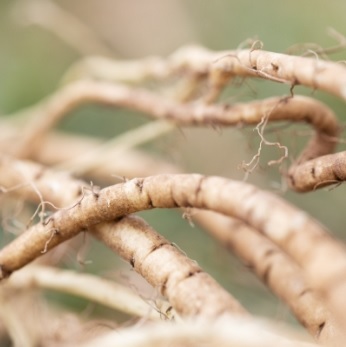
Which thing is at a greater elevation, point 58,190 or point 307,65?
point 307,65

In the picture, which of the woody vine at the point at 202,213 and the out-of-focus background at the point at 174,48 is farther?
the out-of-focus background at the point at 174,48

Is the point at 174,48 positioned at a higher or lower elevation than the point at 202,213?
A: higher

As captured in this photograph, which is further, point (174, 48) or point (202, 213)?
point (174, 48)

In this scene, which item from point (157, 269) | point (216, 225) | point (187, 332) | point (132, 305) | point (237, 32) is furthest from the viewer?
point (237, 32)

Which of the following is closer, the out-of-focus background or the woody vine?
the woody vine

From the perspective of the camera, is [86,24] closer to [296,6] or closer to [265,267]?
[296,6]

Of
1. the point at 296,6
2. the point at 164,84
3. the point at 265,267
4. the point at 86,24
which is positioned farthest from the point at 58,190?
the point at 86,24

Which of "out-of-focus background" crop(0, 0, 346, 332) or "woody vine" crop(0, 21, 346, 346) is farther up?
"out-of-focus background" crop(0, 0, 346, 332)

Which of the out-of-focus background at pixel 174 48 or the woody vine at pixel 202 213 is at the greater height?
the out-of-focus background at pixel 174 48
